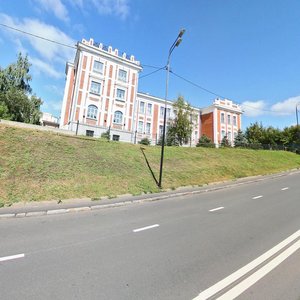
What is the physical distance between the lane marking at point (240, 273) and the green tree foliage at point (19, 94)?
112ft

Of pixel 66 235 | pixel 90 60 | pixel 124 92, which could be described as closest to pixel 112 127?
pixel 124 92

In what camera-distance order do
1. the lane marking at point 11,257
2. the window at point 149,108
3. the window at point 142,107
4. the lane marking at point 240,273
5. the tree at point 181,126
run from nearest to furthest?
the lane marking at point 240,273
the lane marking at point 11,257
the tree at point 181,126
the window at point 142,107
the window at point 149,108

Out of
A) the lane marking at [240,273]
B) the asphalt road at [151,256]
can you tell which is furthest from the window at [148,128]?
the lane marking at [240,273]

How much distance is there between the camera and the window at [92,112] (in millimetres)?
34103

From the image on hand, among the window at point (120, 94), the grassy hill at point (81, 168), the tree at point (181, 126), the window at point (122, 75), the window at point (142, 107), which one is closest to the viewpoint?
the grassy hill at point (81, 168)

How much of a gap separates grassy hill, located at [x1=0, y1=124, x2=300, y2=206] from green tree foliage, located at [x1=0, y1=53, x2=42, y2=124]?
67.0 ft

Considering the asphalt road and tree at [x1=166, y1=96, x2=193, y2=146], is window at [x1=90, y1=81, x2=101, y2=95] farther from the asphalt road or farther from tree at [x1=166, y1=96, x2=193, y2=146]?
the asphalt road

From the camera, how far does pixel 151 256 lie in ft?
15.3

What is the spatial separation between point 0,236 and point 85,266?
9.44 ft

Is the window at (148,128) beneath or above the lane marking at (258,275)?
above

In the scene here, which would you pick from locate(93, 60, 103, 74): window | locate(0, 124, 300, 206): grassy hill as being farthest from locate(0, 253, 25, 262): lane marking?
locate(93, 60, 103, 74): window

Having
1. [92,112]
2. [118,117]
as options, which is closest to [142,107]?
[118,117]

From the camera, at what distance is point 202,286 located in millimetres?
3586

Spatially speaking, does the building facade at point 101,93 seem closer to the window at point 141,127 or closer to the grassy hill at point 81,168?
the window at point 141,127
